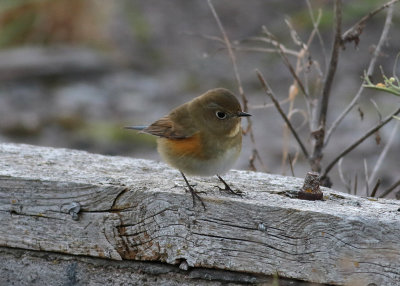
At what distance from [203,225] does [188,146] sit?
1.65 ft

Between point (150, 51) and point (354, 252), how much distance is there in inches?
306

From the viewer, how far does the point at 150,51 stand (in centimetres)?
1042

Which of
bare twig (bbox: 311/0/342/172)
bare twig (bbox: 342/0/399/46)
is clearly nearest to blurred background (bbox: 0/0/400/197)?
bare twig (bbox: 311/0/342/172)

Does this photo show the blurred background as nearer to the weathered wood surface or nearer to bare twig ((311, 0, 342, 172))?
bare twig ((311, 0, 342, 172))

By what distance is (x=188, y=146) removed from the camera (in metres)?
3.56

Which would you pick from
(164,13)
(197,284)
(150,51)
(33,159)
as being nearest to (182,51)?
(150,51)

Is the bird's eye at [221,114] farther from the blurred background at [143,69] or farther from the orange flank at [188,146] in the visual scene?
the blurred background at [143,69]

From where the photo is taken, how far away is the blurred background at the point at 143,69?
793 cm

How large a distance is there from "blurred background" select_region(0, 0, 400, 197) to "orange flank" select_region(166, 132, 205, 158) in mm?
3466

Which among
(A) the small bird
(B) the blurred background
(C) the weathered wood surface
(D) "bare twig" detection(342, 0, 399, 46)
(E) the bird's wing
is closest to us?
(C) the weathered wood surface

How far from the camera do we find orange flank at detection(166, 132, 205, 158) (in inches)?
139

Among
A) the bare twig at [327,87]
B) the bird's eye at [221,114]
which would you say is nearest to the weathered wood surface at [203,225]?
the bird's eye at [221,114]

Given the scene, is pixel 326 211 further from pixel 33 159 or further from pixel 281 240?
pixel 33 159

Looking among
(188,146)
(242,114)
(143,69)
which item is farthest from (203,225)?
(143,69)
